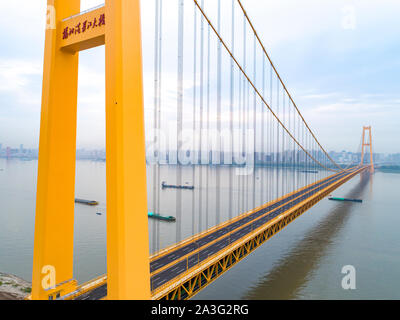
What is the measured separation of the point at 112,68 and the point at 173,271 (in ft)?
26.3

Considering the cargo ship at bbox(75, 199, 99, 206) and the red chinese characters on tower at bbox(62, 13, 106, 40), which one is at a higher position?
the red chinese characters on tower at bbox(62, 13, 106, 40)

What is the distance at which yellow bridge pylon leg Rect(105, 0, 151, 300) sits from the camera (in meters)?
4.95

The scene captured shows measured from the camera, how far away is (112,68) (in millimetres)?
5023

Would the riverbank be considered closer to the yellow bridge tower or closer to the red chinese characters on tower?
the yellow bridge tower

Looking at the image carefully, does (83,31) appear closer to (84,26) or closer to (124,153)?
(84,26)

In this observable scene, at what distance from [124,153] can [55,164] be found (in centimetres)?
277

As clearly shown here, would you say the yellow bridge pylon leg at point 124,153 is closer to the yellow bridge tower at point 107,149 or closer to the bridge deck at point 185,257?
the yellow bridge tower at point 107,149

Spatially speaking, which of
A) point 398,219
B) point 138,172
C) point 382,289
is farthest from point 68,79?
point 398,219

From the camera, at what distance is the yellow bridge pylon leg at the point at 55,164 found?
21.5 ft

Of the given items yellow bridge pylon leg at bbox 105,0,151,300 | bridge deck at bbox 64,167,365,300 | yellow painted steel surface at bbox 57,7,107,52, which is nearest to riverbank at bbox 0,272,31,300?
bridge deck at bbox 64,167,365,300

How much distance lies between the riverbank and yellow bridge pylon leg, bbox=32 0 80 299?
7813mm

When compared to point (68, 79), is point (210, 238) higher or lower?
lower

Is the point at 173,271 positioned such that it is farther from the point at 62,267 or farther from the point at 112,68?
the point at 112,68

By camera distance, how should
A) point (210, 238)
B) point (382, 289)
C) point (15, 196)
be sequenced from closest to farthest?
point (382, 289) < point (210, 238) < point (15, 196)
